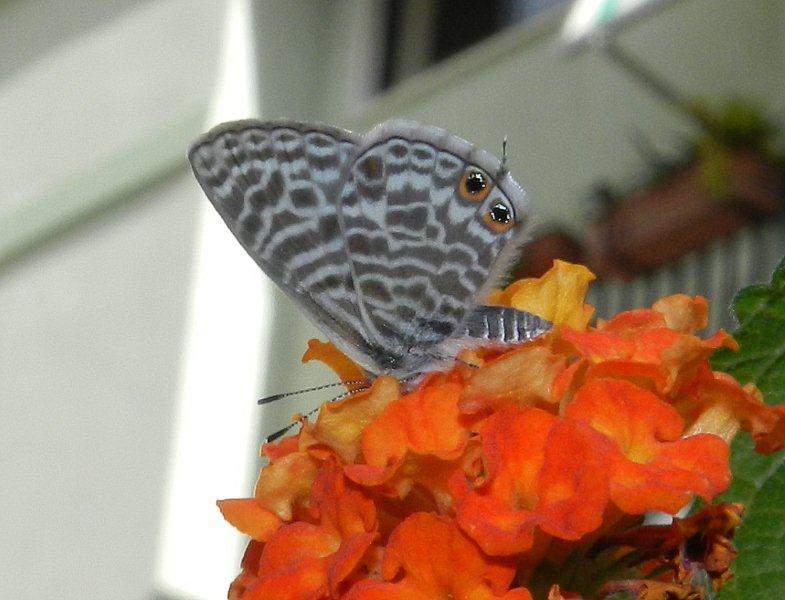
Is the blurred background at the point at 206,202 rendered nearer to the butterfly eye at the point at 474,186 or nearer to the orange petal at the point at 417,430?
the butterfly eye at the point at 474,186

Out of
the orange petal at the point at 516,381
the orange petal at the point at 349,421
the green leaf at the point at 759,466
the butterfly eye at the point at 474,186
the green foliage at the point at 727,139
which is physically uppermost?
the green foliage at the point at 727,139

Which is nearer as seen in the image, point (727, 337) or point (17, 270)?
point (727, 337)

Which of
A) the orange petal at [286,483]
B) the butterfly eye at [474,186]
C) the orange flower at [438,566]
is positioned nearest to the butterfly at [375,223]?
the butterfly eye at [474,186]

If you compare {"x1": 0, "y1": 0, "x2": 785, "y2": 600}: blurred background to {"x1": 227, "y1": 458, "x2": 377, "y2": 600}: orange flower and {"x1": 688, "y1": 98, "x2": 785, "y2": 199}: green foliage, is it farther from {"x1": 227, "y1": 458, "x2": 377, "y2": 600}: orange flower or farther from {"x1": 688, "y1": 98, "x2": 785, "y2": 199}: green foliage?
{"x1": 227, "y1": 458, "x2": 377, "y2": 600}: orange flower

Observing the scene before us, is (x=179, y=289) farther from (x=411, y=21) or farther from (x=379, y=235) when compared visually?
(x=379, y=235)

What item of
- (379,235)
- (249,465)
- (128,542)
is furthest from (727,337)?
(128,542)

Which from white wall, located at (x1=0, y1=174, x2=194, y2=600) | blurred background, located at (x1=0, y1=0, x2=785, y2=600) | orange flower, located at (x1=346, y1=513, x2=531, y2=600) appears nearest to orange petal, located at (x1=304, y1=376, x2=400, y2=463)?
orange flower, located at (x1=346, y1=513, x2=531, y2=600)
